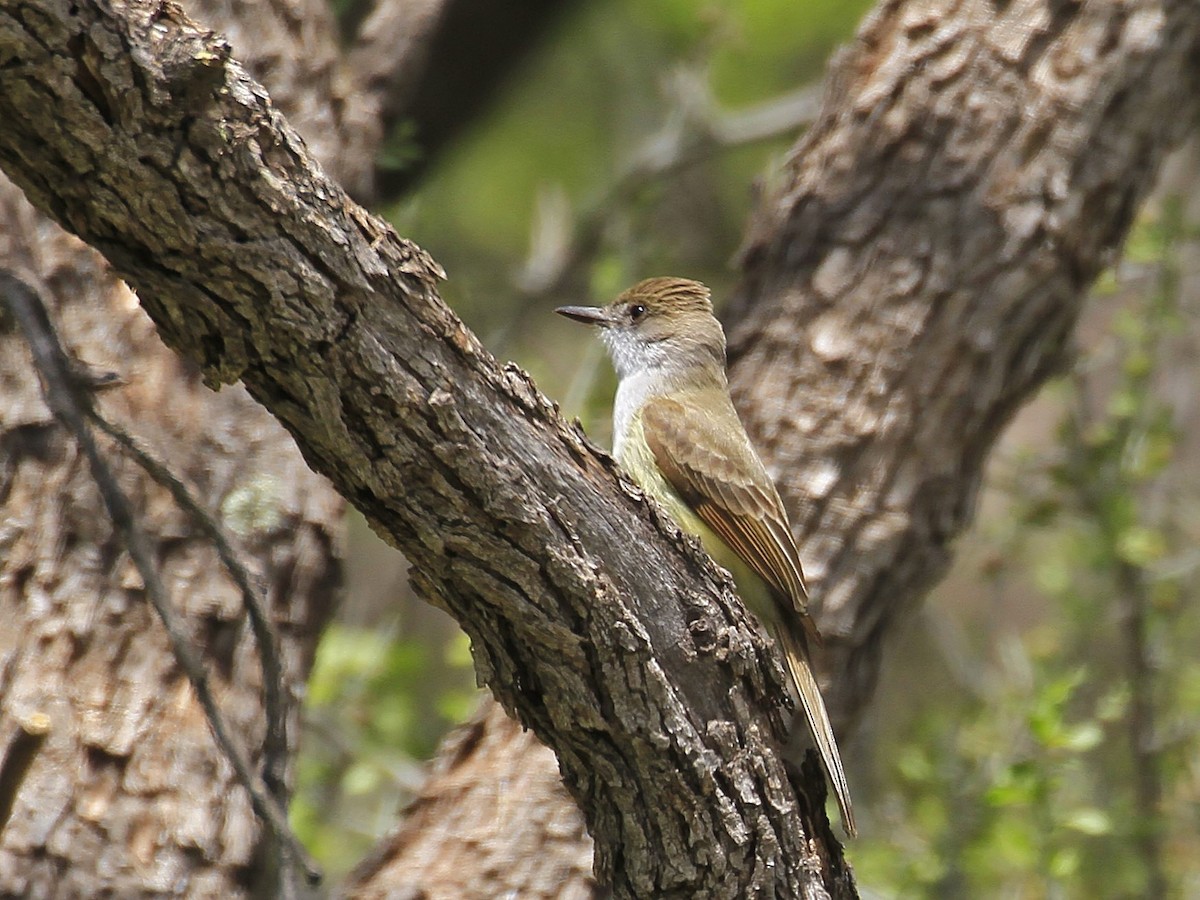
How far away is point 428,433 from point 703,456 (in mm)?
2110

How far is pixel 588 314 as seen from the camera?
5.54 metres

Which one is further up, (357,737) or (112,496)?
(357,737)

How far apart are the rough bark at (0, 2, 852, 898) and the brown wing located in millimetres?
1155

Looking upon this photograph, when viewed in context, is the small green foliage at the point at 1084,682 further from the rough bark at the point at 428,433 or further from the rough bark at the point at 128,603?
the rough bark at the point at 128,603

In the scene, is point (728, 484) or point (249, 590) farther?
point (728, 484)

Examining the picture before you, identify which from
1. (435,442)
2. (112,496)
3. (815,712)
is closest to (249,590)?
(112,496)

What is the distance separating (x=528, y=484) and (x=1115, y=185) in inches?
123

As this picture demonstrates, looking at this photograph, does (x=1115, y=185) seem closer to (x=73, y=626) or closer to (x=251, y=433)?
(x=251, y=433)

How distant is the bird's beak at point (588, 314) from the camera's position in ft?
17.8

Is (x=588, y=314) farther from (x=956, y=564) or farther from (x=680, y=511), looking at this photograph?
(x=956, y=564)

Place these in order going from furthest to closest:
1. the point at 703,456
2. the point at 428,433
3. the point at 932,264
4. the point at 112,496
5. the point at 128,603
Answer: the point at 932,264, the point at 703,456, the point at 128,603, the point at 112,496, the point at 428,433

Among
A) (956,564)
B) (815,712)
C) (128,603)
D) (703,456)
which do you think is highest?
(956,564)

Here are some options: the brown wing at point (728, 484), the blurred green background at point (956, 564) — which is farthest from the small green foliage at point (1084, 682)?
the brown wing at point (728, 484)

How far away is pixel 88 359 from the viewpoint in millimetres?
4250
